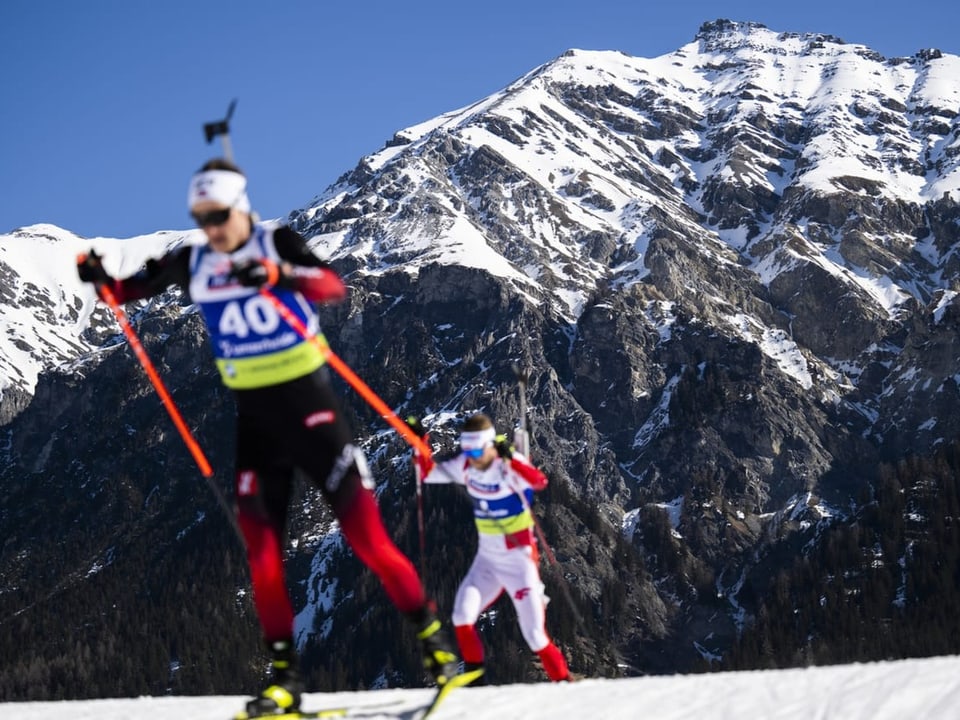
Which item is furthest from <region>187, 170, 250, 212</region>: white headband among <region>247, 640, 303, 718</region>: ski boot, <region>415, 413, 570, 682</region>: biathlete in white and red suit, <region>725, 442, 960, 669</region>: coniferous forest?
<region>725, 442, 960, 669</region>: coniferous forest

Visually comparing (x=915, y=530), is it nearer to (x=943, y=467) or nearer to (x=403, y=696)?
(x=943, y=467)

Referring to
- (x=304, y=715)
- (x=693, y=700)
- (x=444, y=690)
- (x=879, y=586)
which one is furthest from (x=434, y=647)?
(x=879, y=586)

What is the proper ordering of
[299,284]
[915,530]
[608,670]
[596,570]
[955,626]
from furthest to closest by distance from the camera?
1. [596,570]
2. [915,530]
3. [608,670]
4. [955,626]
5. [299,284]

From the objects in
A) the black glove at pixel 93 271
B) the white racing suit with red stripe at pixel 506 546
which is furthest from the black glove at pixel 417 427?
the black glove at pixel 93 271

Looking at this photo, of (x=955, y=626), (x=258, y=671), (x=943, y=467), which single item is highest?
(x=943, y=467)

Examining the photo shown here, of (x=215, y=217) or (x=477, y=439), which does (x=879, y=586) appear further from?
(x=215, y=217)

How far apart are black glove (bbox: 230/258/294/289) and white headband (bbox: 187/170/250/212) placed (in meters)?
0.49

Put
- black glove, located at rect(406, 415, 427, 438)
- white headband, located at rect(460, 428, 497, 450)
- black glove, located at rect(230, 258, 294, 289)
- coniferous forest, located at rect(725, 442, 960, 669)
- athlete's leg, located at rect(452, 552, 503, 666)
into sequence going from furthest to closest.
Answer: coniferous forest, located at rect(725, 442, 960, 669) → white headband, located at rect(460, 428, 497, 450) → athlete's leg, located at rect(452, 552, 503, 666) → black glove, located at rect(406, 415, 427, 438) → black glove, located at rect(230, 258, 294, 289)

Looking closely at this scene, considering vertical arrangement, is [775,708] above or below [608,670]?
above

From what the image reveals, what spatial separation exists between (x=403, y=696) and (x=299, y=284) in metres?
3.47

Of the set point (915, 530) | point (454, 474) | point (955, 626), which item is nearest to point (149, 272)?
point (454, 474)

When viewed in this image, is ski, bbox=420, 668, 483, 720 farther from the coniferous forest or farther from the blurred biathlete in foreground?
the coniferous forest

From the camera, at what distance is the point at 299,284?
7113mm

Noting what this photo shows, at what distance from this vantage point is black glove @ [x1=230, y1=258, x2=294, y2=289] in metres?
6.89
